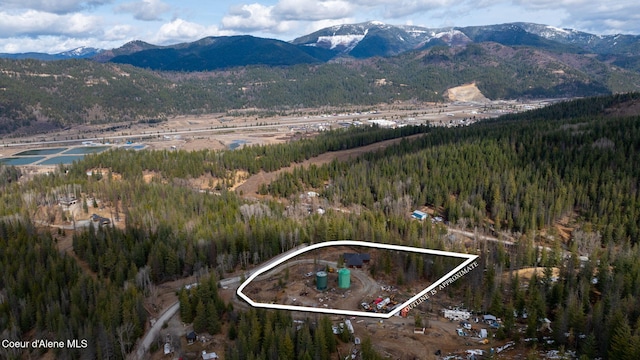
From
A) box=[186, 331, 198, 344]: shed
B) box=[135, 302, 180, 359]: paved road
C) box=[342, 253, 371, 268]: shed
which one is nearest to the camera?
box=[135, 302, 180, 359]: paved road

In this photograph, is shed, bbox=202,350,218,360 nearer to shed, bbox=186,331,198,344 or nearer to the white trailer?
shed, bbox=186,331,198,344

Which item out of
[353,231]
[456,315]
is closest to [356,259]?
[353,231]

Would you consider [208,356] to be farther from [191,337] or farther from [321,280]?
[321,280]

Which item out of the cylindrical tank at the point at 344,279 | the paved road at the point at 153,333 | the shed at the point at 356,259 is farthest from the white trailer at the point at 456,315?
the paved road at the point at 153,333

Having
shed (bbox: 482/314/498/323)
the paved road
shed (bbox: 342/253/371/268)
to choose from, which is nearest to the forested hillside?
shed (bbox: 482/314/498/323)

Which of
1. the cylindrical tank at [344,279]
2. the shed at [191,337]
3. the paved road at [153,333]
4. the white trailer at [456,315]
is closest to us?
the paved road at [153,333]

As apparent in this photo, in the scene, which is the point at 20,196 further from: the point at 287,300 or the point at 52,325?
the point at 287,300

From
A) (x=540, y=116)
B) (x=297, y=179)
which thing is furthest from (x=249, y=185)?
(x=540, y=116)

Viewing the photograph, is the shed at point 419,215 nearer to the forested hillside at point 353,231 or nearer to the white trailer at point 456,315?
the forested hillside at point 353,231
